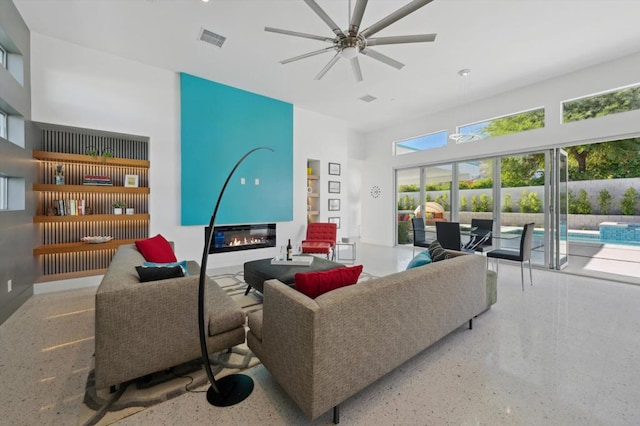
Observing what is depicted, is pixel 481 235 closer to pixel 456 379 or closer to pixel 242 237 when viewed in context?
pixel 456 379

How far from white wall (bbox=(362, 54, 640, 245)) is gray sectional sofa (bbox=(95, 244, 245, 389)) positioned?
6077mm

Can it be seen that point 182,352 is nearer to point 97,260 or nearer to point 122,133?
point 97,260

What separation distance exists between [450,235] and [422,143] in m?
3.52

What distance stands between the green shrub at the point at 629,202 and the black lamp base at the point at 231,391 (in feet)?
29.4

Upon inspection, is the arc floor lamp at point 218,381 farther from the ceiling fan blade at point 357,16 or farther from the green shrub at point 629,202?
the green shrub at point 629,202

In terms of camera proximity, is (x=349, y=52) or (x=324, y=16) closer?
(x=324, y=16)

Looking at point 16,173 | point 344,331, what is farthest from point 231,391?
point 16,173

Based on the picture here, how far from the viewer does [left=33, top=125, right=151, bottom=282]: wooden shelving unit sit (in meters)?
3.72

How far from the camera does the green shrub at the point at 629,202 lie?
6.05 meters

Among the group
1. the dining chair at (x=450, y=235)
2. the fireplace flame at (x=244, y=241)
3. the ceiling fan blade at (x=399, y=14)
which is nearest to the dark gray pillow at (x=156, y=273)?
the ceiling fan blade at (x=399, y=14)

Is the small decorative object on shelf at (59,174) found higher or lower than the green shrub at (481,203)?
higher

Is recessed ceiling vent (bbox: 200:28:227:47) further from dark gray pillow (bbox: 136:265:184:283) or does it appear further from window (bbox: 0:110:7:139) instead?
dark gray pillow (bbox: 136:265:184:283)

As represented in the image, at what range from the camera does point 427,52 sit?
3.94m

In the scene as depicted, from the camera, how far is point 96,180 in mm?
4000
